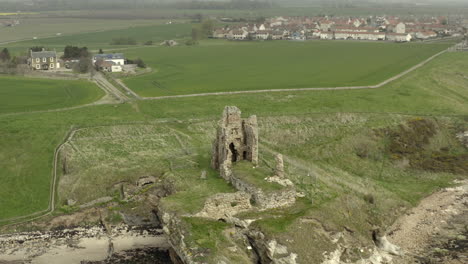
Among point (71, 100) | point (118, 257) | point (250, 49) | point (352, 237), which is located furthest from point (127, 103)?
point (250, 49)

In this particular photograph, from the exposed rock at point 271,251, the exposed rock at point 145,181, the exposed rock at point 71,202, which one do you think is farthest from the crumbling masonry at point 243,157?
the exposed rock at point 71,202

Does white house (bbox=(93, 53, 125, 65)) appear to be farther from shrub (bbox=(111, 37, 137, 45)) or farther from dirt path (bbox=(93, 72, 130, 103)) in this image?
shrub (bbox=(111, 37, 137, 45))

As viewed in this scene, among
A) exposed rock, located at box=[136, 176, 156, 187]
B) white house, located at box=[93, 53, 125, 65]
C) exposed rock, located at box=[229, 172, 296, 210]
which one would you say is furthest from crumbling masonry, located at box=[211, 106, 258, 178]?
white house, located at box=[93, 53, 125, 65]

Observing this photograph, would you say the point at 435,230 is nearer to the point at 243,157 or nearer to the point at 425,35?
the point at 243,157

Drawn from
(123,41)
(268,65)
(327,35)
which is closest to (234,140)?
(268,65)

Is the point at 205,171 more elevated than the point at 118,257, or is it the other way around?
the point at 205,171

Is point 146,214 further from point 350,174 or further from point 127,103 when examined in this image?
point 127,103
